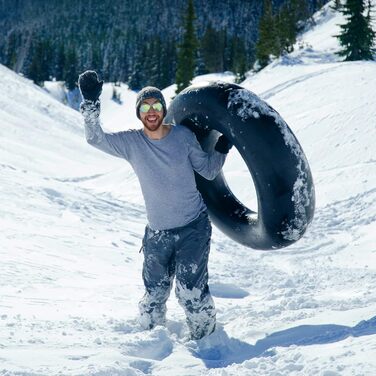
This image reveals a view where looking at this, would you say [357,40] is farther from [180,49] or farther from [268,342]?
[268,342]

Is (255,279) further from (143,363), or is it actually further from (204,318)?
(143,363)

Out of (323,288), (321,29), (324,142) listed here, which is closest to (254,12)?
(321,29)

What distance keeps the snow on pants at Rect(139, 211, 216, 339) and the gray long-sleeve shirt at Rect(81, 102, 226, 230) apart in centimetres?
8

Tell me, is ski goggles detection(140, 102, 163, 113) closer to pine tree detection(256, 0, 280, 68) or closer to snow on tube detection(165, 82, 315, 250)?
snow on tube detection(165, 82, 315, 250)

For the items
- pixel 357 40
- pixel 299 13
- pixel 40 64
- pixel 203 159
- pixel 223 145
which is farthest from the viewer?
pixel 40 64

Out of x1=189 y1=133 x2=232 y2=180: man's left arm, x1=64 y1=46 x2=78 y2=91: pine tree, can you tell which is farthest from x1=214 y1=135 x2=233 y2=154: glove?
x1=64 y1=46 x2=78 y2=91: pine tree

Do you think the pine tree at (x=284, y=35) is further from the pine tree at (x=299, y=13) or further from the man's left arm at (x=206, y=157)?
the man's left arm at (x=206, y=157)

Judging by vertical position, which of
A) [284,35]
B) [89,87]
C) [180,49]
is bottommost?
[89,87]

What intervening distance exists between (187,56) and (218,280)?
3367 centimetres

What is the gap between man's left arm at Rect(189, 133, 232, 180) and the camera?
367cm

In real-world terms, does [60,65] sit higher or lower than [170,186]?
higher

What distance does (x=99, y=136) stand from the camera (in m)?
3.72

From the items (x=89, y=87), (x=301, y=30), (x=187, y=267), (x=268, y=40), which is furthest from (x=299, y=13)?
A: (x=187, y=267)

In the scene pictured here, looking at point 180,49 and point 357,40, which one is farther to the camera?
point 180,49
